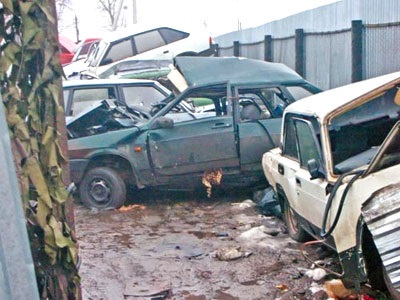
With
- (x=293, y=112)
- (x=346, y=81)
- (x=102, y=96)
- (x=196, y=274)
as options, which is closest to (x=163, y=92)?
(x=102, y=96)

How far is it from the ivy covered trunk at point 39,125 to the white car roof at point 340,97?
3.65m

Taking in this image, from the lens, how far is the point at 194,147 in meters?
8.78

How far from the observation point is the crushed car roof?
8.94 m

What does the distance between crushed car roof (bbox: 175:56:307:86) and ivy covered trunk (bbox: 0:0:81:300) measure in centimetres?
663

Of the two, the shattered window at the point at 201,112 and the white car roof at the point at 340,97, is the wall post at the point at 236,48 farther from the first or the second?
the white car roof at the point at 340,97

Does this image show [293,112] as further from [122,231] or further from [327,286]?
[122,231]

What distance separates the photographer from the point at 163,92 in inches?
419

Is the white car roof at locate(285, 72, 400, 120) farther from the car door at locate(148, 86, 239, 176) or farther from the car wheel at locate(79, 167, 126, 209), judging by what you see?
the car wheel at locate(79, 167, 126, 209)

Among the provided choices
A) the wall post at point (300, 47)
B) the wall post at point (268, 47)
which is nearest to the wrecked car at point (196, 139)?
the wall post at point (300, 47)

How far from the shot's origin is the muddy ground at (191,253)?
5680 millimetres

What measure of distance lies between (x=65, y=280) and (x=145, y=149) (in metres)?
6.45

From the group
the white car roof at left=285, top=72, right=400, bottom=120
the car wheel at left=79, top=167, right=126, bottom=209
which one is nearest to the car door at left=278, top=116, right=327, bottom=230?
the white car roof at left=285, top=72, right=400, bottom=120

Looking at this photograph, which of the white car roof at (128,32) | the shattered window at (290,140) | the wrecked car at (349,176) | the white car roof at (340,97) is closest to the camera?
the wrecked car at (349,176)

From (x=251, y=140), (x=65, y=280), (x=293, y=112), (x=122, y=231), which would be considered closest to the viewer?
(x=65, y=280)
